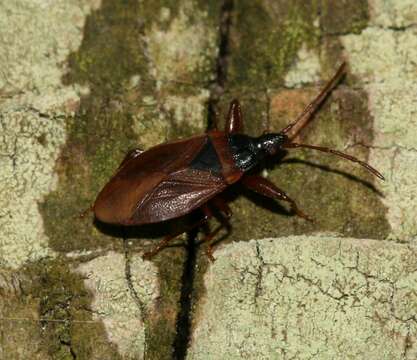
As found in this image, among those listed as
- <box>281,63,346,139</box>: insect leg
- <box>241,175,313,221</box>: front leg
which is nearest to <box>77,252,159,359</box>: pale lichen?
<box>241,175,313,221</box>: front leg

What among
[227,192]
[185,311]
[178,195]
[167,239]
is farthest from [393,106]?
[185,311]

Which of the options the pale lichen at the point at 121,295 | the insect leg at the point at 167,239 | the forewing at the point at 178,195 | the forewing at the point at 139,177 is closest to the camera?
the pale lichen at the point at 121,295

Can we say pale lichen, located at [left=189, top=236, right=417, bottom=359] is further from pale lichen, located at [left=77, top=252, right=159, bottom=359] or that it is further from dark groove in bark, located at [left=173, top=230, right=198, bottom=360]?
pale lichen, located at [left=77, top=252, right=159, bottom=359]

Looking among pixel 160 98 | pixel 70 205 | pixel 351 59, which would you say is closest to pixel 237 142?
pixel 160 98

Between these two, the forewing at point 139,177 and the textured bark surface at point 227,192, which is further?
the forewing at point 139,177

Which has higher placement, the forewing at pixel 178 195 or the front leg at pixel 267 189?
the front leg at pixel 267 189

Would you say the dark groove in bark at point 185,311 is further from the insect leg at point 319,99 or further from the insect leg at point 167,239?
the insect leg at point 319,99

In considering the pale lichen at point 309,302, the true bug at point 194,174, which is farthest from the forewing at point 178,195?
the pale lichen at point 309,302
